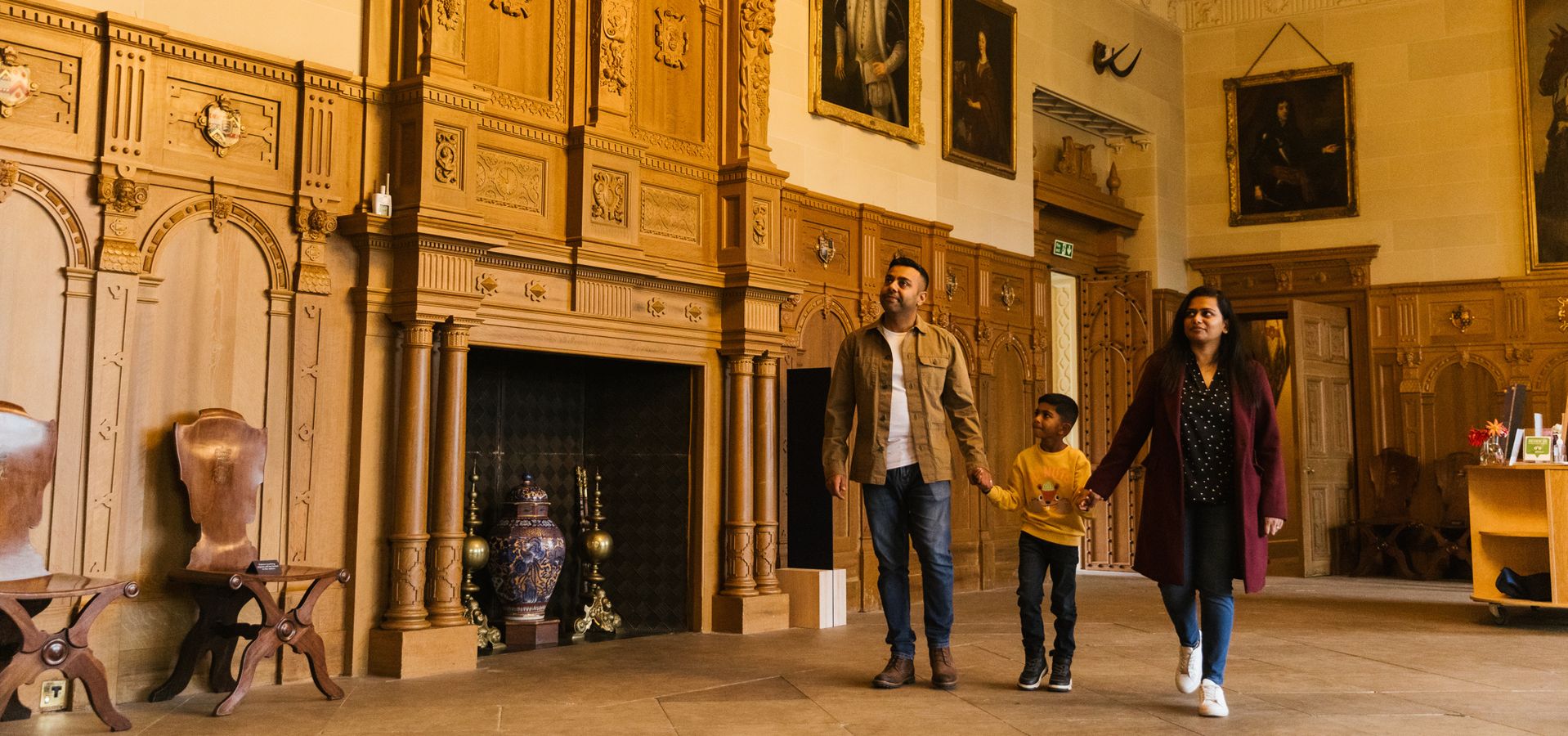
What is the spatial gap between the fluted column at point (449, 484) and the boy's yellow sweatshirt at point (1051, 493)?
8.47 ft

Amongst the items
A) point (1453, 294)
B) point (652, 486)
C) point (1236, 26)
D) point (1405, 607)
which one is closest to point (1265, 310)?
point (1453, 294)

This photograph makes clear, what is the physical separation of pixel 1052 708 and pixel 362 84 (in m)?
4.12

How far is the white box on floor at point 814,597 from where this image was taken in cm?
780

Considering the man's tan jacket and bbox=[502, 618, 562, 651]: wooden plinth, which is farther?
bbox=[502, 618, 562, 651]: wooden plinth

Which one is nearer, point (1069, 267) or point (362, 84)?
point (362, 84)

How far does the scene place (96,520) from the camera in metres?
5.11

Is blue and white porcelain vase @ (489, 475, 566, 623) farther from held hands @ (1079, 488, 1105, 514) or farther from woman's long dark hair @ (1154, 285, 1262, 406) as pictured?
woman's long dark hair @ (1154, 285, 1262, 406)

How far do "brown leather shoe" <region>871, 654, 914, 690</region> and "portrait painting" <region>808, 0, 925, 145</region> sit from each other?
4.61 m

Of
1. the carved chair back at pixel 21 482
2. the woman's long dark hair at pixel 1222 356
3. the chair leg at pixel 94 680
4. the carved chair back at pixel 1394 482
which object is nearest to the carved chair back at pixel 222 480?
the carved chair back at pixel 21 482

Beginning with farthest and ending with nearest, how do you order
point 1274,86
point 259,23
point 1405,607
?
1. point 1274,86
2. point 1405,607
3. point 259,23

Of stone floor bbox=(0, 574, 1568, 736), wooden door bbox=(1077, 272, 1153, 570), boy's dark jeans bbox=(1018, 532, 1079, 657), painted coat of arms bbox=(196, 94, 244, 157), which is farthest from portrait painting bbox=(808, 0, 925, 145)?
boy's dark jeans bbox=(1018, 532, 1079, 657)

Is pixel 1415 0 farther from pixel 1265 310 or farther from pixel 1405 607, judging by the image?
pixel 1405 607

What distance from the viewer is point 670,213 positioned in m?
7.50

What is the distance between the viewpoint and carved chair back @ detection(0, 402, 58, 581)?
4.73m
